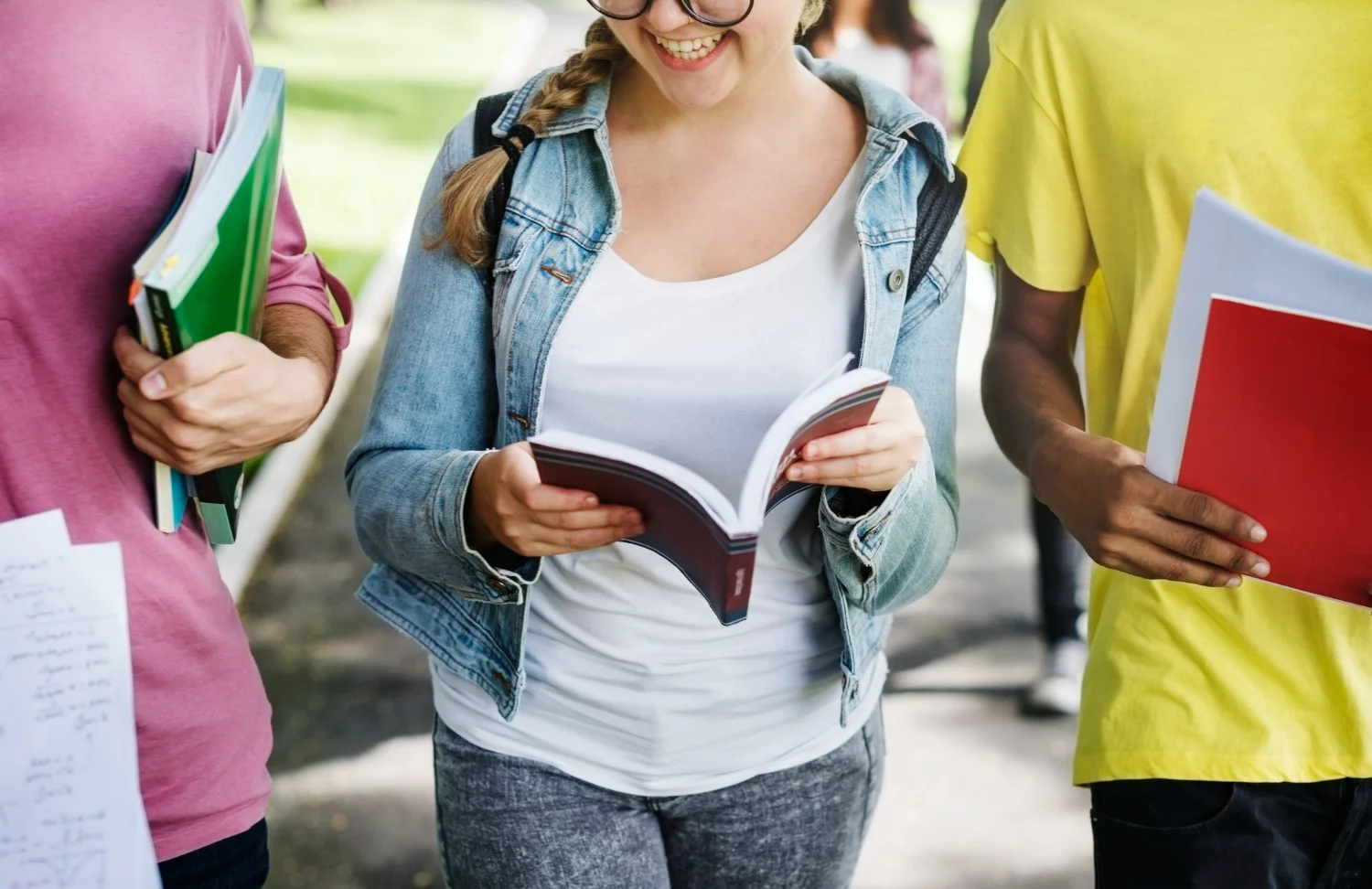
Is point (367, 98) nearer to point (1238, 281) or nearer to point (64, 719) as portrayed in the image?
point (64, 719)

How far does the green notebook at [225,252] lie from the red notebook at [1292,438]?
101cm

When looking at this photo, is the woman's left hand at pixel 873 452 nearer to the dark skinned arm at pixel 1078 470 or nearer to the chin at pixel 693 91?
the dark skinned arm at pixel 1078 470

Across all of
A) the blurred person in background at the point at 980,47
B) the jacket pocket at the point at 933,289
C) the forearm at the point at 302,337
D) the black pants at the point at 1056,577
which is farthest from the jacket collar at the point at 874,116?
the black pants at the point at 1056,577

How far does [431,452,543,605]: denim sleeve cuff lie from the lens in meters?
1.79

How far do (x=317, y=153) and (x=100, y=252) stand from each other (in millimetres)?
10432

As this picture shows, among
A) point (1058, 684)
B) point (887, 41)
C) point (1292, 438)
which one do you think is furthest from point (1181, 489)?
point (887, 41)

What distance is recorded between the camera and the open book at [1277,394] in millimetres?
1511

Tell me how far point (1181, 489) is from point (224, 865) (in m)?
1.20

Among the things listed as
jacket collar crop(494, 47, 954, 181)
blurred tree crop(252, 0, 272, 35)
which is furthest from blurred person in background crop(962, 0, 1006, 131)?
blurred tree crop(252, 0, 272, 35)

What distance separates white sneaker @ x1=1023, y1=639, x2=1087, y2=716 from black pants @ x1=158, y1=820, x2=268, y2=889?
9.66ft

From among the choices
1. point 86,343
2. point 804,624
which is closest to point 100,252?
point 86,343

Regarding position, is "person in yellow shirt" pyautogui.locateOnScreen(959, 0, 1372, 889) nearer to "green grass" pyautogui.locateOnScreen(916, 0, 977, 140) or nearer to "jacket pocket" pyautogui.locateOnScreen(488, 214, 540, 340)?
"jacket pocket" pyautogui.locateOnScreen(488, 214, 540, 340)

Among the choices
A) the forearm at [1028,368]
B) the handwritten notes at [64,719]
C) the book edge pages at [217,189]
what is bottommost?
the handwritten notes at [64,719]

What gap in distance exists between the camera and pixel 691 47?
5.70ft
